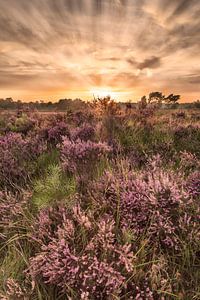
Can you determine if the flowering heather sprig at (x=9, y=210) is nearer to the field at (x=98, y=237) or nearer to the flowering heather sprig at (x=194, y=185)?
the field at (x=98, y=237)

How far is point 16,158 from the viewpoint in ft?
15.5

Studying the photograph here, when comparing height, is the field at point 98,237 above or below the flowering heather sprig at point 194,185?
below

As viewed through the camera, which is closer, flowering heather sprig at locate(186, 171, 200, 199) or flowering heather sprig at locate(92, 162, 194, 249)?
flowering heather sprig at locate(92, 162, 194, 249)

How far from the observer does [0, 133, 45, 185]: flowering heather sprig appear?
4.35 meters

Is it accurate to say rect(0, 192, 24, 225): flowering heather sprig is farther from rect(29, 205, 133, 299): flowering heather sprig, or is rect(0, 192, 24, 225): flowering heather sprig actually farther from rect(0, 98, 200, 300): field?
rect(29, 205, 133, 299): flowering heather sprig

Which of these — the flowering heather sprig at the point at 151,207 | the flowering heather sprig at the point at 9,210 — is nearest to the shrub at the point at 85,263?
the flowering heather sprig at the point at 151,207

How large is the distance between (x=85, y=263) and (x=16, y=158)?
108 inches

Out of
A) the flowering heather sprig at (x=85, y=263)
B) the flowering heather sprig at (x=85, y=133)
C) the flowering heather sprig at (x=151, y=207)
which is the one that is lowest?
the flowering heather sprig at (x=85, y=263)

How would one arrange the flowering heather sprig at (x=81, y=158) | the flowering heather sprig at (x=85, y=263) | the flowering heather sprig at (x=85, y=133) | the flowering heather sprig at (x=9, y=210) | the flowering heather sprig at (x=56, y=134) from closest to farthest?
the flowering heather sprig at (x=85, y=263)
the flowering heather sprig at (x=9, y=210)
the flowering heather sprig at (x=81, y=158)
the flowering heather sprig at (x=85, y=133)
the flowering heather sprig at (x=56, y=134)

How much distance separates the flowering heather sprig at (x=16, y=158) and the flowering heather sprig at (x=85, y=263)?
66.0 inches

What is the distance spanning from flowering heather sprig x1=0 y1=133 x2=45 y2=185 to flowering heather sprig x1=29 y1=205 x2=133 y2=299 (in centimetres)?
168

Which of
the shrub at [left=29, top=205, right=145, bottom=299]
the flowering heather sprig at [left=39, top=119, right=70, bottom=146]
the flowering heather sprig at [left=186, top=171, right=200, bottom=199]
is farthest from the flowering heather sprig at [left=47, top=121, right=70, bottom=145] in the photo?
the shrub at [left=29, top=205, right=145, bottom=299]

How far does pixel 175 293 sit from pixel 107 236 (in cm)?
64

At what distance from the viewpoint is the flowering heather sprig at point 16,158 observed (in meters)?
4.35
